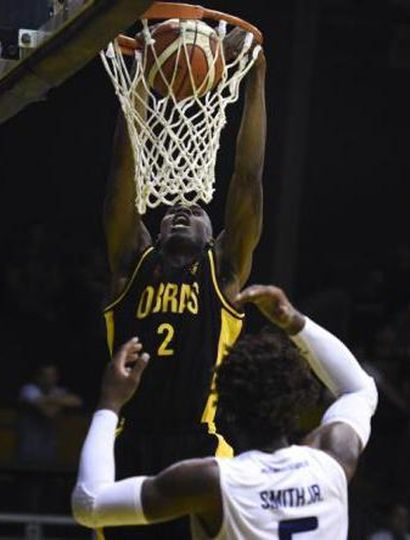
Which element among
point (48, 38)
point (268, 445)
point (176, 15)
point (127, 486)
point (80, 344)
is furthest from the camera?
point (80, 344)

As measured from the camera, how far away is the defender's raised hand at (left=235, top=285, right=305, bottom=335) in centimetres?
418

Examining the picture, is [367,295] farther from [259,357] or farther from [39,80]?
[259,357]

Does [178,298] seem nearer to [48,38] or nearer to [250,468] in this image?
[48,38]

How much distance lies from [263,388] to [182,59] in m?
2.11

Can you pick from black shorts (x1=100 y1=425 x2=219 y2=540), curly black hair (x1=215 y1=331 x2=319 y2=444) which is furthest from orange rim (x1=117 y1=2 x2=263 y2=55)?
curly black hair (x1=215 y1=331 x2=319 y2=444)

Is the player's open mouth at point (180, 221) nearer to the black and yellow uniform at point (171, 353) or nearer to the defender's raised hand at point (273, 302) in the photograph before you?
the black and yellow uniform at point (171, 353)

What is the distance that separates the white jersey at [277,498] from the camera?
159 inches

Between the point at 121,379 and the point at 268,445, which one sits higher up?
the point at 121,379

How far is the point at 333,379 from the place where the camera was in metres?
4.43

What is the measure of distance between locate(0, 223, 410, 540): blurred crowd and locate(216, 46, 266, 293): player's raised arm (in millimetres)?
5322

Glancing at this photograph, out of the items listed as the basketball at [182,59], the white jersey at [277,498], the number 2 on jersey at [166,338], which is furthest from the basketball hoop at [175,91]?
the white jersey at [277,498]

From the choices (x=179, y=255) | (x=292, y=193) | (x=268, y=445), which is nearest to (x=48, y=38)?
(x=179, y=255)

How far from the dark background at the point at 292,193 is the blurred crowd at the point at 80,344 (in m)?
0.02

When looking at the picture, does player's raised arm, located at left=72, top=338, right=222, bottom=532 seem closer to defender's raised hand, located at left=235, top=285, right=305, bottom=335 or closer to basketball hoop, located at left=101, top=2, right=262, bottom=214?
defender's raised hand, located at left=235, top=285, right=305, bottom=335
